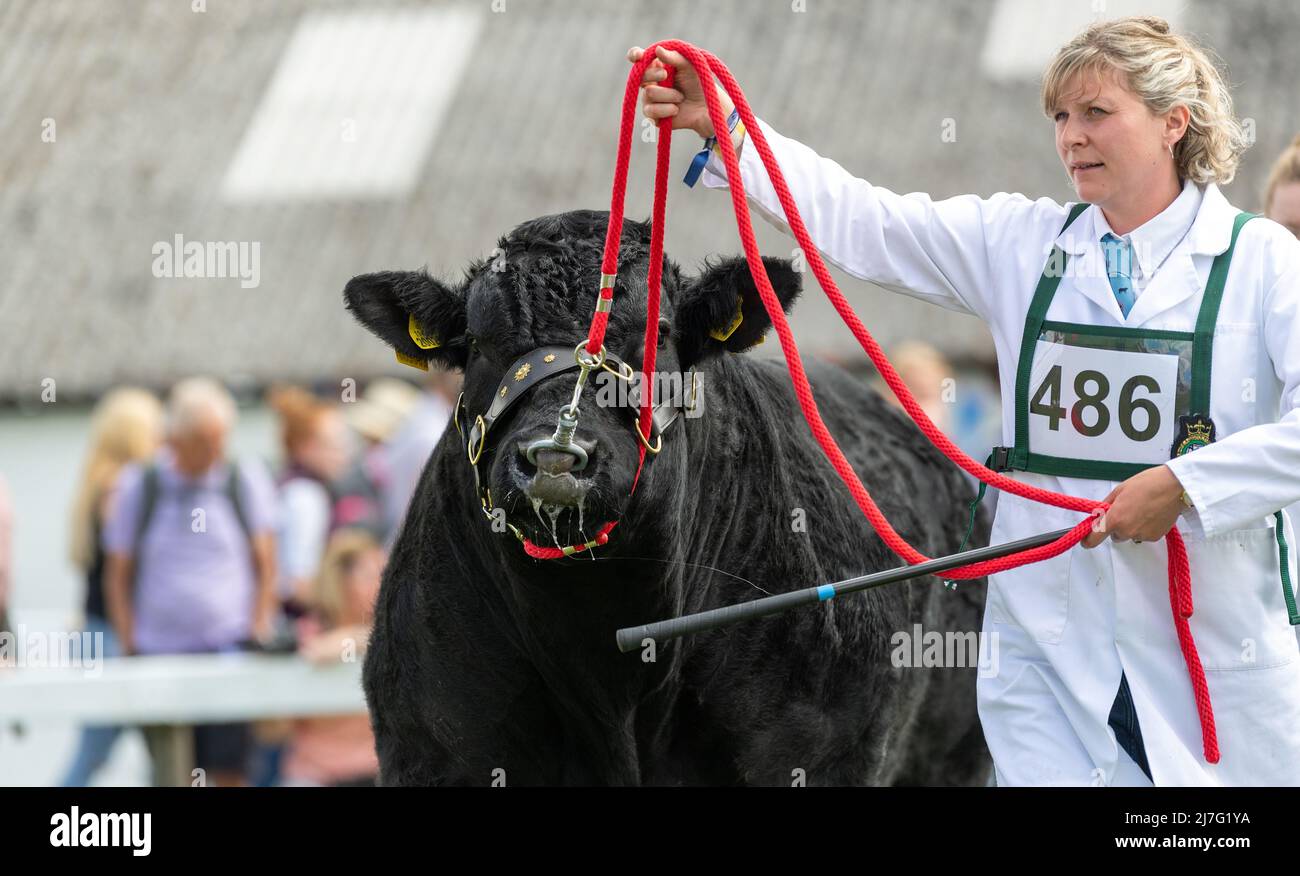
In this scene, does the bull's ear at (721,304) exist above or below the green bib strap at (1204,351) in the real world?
Answer: above

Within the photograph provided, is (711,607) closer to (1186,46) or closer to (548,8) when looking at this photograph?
(1186,46)

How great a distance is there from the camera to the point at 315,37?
68.5 feet

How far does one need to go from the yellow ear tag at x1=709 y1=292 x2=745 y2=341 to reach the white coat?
675 mm

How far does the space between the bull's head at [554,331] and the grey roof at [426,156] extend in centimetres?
1150

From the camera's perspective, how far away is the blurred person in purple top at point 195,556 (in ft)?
27.6

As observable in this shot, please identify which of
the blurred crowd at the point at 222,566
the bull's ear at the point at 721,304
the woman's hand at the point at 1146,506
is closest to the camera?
the woman's hand at the point at 1146,506

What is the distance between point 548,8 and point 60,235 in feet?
22.3

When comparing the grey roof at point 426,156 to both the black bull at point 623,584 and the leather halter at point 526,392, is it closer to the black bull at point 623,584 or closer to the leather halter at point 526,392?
the black bull at point 623,584

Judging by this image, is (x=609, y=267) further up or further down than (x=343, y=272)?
further down

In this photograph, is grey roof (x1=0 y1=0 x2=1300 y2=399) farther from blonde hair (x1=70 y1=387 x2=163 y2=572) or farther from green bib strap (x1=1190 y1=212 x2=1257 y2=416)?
green bib strap (x1=1190 y1=212 x2=1257 y2=416)

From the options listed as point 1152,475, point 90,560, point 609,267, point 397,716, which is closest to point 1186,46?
point 1152,475

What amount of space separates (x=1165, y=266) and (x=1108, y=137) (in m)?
0.34

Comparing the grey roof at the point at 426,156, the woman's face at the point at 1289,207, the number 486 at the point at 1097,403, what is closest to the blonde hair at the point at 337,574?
the woman's face at the point at 1289,207

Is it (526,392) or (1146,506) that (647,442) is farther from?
(1146,506)
